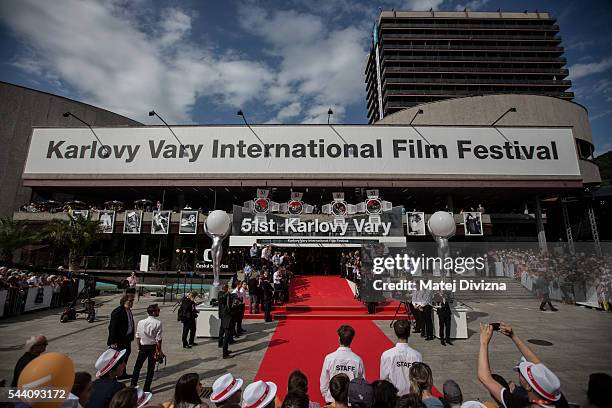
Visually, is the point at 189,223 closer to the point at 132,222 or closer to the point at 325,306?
the point at 132,222

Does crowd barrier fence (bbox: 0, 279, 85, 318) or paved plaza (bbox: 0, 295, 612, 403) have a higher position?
crowd barrier fence (bbox: 0, 279, 85, 318)

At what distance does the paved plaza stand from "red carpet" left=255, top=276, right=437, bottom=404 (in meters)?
0.38

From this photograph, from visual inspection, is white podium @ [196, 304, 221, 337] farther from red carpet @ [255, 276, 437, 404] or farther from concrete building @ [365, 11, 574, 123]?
concrete building @ [365, 11, 574, 123]

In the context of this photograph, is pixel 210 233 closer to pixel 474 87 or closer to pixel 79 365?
pixel 79 365

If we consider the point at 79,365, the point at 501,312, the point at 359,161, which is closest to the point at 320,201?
the point at 359,161

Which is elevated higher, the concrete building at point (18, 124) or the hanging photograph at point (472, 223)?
the concrete building at point (18, 124)

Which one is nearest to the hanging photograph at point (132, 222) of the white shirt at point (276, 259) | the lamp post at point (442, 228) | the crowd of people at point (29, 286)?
the crowd of people at point (29, 286)

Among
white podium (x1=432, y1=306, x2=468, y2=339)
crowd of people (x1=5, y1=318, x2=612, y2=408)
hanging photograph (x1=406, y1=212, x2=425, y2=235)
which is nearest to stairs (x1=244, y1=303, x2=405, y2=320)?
white podium (x1=432, y1=306, x2=468, y2=339)

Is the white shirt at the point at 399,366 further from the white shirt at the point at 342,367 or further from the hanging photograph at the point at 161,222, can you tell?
the hanging photograph at the point at 161,222

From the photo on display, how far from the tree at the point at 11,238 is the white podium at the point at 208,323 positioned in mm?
20666

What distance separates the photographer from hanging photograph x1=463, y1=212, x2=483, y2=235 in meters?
24.4

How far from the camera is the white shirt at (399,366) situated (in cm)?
397

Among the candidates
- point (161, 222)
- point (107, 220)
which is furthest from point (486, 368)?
point (107, 220)

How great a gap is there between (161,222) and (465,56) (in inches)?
3206
